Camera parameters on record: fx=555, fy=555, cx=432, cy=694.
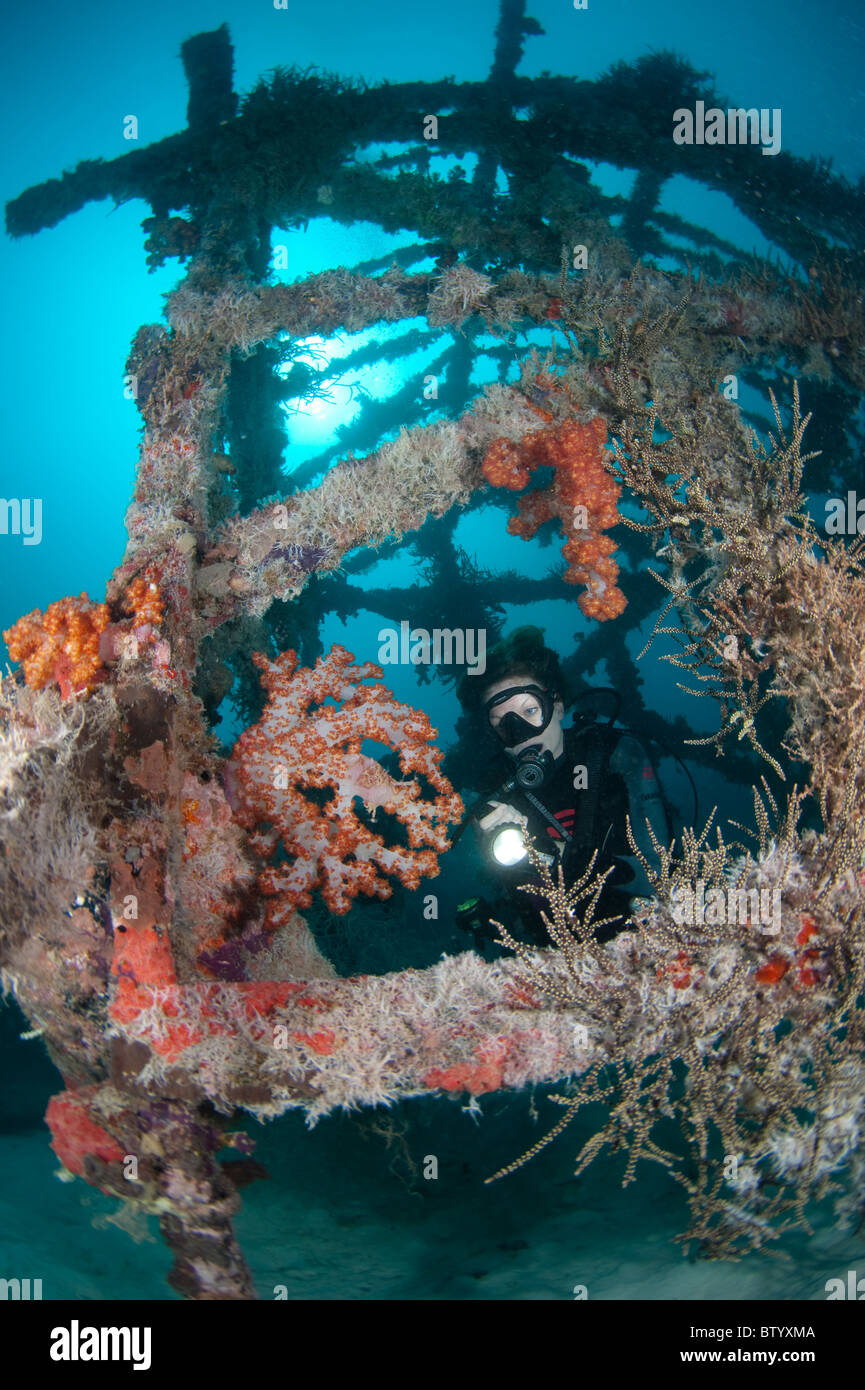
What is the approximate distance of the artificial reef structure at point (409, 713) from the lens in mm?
2500

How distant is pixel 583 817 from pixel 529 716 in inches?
46.7

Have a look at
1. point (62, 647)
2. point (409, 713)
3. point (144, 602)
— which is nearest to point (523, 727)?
point (409, 713)

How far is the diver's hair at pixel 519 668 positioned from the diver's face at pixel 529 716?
0.33ft

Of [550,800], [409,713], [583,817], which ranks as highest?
[409,713]

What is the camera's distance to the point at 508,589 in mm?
11523

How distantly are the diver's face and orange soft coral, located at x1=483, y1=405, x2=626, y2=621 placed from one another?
1.01 metres

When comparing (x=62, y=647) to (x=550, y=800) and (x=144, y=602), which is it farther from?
(x=550, y=800)

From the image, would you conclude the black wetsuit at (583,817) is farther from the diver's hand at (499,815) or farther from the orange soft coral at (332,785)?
the orange soft coral at (332,785)

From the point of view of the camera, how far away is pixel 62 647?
3.35 m
